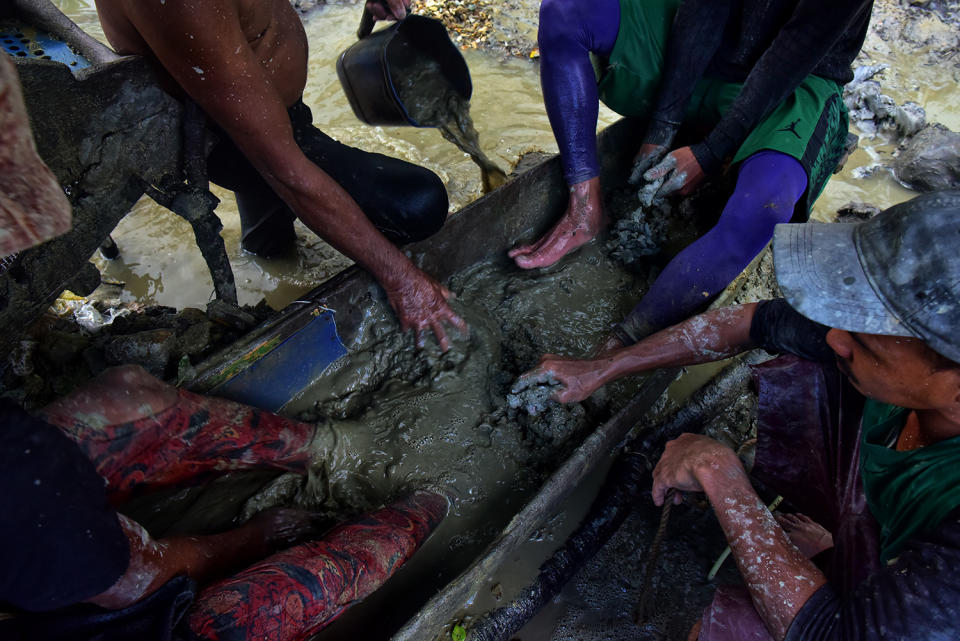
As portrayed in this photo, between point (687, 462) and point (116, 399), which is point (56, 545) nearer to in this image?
point (116, 399)

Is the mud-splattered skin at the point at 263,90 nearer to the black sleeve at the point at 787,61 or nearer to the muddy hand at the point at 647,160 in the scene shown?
the muddy hand at the point at 647,160

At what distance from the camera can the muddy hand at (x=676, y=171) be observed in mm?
2467

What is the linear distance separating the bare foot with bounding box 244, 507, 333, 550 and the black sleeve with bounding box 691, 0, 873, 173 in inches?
88.9

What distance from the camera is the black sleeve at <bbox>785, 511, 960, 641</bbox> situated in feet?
3.44

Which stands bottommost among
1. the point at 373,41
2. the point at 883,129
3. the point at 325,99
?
the point at 883,129

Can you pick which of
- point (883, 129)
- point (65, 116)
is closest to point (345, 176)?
point (65, 116)

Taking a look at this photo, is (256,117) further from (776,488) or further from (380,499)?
(776,488)

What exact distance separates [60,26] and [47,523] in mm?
2406

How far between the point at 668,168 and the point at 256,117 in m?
1.74

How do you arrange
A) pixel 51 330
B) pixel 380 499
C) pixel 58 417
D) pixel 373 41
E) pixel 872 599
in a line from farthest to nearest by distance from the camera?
pixel 373 41
pixel 51 330
pixel 380 499
pixel 58 417
pixel 872 599

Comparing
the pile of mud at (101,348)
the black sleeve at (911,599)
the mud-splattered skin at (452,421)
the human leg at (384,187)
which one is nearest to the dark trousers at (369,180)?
the human leg at (384,187)

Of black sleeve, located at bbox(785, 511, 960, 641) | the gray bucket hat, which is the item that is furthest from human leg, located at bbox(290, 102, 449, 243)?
black sleeve, located at bbox(785, 511, 960, 641)

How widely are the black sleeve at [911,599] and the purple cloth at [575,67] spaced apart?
6.24ft

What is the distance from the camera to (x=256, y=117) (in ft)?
5.38
